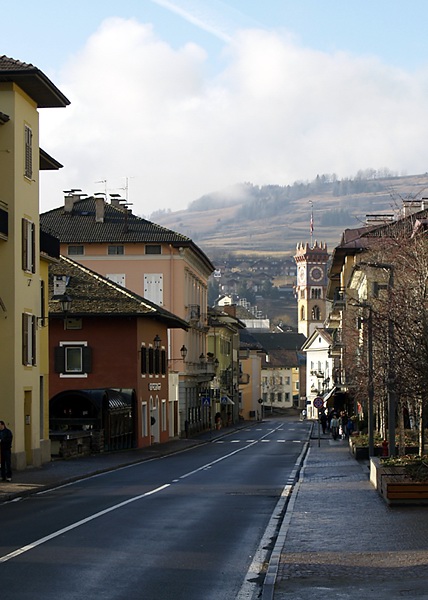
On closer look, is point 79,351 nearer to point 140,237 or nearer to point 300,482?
point 140,237

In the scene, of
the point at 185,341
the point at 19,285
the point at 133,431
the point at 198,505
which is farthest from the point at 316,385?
the point at 198,505

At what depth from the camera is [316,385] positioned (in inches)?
7328

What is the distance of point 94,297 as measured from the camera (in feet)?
195

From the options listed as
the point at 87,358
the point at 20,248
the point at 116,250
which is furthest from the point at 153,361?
the point at 20,248

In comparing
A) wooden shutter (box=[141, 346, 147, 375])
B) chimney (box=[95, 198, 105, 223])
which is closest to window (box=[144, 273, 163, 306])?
chimney (box=[95, 198, 105, 223])

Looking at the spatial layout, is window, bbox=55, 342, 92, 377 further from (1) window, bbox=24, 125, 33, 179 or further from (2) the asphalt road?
(2) the asphalt road

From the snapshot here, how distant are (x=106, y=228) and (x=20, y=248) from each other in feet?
143

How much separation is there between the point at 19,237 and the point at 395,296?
12.5m

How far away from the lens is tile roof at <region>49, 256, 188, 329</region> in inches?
2291

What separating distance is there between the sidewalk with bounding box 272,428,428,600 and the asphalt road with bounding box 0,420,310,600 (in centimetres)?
62

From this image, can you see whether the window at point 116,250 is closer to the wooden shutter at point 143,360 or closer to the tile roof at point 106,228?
the tile roof at point 106,228

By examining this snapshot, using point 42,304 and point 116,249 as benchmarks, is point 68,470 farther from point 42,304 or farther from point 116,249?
point 116,249

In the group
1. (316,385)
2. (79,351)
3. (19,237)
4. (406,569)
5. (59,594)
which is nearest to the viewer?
(59,594)

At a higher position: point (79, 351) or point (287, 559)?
point (79, 351)
